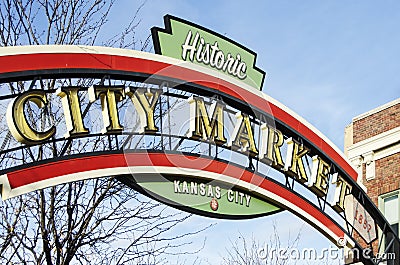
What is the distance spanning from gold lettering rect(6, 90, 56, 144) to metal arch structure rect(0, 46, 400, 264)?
0.24 feet

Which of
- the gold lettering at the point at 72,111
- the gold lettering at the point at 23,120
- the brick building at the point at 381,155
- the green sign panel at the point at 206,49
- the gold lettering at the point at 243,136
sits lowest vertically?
the gold lettering at the point at 23,120

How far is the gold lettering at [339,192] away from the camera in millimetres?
13688

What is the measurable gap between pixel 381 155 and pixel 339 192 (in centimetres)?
490

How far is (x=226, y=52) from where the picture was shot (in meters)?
12.1

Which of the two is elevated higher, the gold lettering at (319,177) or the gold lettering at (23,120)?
the gold lettering at (319,177)

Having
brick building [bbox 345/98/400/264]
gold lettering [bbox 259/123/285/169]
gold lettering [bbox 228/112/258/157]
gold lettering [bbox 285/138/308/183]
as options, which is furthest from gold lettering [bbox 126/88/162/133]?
brick building [bbox 345/98/400/264]

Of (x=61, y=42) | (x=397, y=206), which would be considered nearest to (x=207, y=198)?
(x=61, y=42)

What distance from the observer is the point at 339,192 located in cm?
1377

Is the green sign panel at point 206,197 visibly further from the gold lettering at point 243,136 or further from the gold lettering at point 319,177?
the gold lettering at point 319,177

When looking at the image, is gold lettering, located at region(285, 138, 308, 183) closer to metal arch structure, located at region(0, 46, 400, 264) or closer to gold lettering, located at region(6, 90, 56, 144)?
metal arch structure, located at region(0, 46, 400, 264)

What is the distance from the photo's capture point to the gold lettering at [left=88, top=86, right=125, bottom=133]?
33.1 ft

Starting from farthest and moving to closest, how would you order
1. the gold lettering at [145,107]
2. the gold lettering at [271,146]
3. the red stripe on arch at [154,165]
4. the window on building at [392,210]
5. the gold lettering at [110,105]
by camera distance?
the window on building at [392,210]
the gold lettering at [271,146]
the gold lettering at [145,107]
the gold lettering at [110,105]
the red stripe on arch at [154,165]

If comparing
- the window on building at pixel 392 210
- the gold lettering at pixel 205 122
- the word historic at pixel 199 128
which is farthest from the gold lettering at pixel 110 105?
the window on building at pixel 392 210

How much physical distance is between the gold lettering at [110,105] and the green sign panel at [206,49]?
1.19 metres
